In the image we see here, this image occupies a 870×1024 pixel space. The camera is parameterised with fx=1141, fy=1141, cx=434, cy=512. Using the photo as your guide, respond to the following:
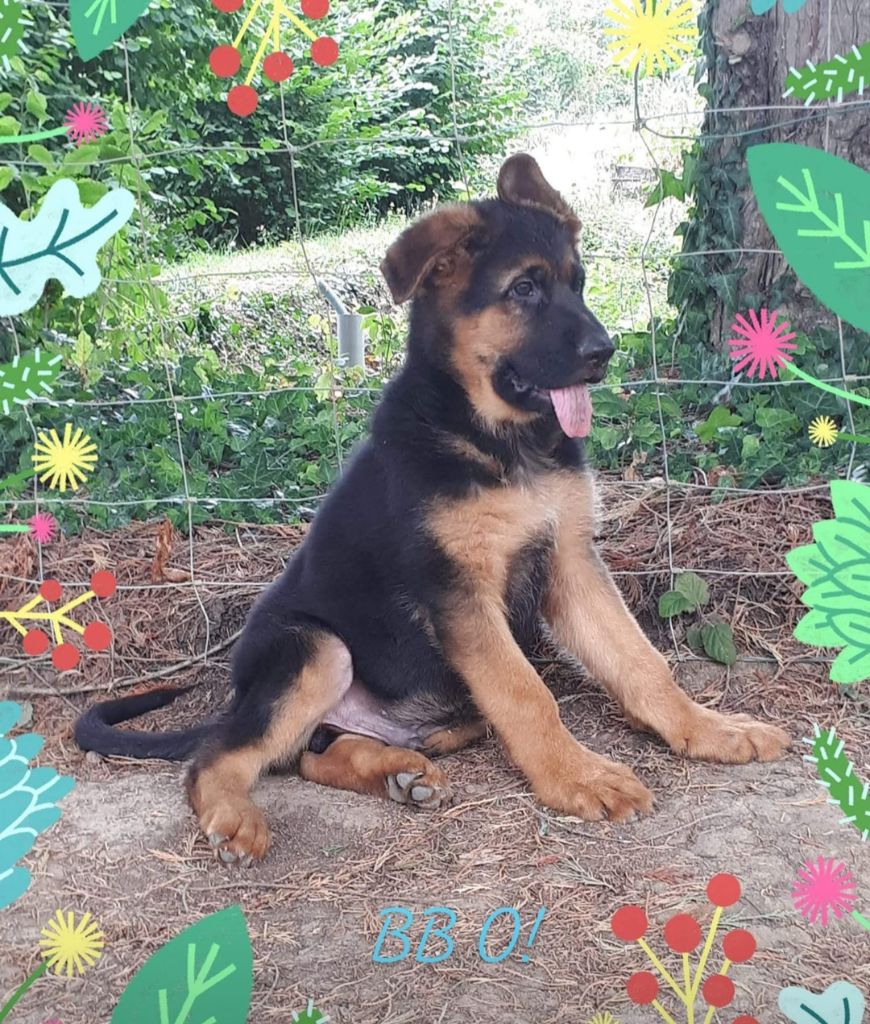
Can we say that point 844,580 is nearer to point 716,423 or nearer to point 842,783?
point 842,783

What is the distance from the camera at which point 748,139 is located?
4395 millimetres

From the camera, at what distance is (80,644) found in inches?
180

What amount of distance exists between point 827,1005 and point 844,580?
0.82 metres

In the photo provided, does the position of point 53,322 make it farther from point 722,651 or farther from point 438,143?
point 722,651

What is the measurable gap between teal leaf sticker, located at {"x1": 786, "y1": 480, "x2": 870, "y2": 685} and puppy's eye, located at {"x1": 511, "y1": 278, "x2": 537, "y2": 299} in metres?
1.61

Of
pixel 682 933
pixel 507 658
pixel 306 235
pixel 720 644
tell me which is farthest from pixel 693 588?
pixel 682 933

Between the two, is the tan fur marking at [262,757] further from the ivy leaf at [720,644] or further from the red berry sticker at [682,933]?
the red berry sticker at [682,933]

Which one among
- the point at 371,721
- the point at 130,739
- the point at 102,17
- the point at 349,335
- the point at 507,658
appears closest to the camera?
the point at 102,17

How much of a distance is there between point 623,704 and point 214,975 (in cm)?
204

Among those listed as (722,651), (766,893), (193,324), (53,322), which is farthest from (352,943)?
(193,324)

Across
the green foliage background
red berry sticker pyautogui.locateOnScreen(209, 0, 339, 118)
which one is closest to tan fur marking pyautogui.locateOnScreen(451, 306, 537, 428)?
the green foliage background

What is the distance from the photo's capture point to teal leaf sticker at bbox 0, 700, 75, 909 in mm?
2297

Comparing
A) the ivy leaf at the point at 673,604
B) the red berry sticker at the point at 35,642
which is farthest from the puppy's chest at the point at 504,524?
the red berry sticker at the point at 35,642

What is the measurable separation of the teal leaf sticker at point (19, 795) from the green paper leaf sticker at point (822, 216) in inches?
69.1
